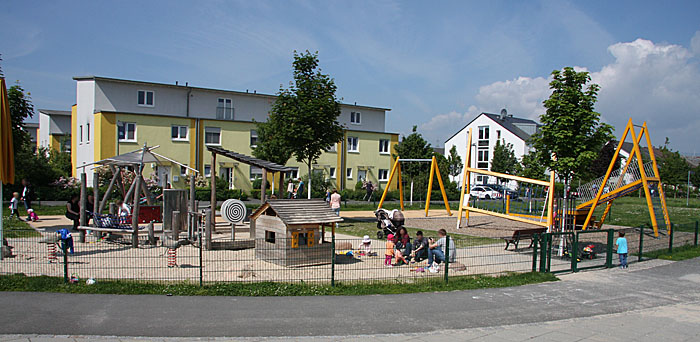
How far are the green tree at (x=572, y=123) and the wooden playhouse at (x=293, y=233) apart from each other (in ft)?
25.7

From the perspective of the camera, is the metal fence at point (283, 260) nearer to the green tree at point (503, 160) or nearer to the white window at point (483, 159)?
the green tree at point (503, 160)

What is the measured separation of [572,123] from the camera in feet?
49.8

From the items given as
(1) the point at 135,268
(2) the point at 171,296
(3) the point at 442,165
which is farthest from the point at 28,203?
(3) the point at 442,165

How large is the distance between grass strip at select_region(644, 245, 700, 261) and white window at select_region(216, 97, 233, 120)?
33.9 metres

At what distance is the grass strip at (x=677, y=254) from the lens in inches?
589

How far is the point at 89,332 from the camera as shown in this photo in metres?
6.90

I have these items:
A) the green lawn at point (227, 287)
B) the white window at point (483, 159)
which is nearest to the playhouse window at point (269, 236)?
the green lawn at point (227, 287)

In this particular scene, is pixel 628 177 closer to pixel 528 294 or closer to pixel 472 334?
pixel 528 294

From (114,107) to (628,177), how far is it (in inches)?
1326

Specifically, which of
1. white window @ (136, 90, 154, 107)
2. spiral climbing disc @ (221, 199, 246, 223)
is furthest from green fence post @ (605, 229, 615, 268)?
white window @ (136, 90, 154, 107)

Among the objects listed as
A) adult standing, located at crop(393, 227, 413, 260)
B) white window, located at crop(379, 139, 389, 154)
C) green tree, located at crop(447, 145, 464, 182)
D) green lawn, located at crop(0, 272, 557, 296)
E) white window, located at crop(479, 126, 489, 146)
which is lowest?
green lawn, located at crop(0, 272, 557, 296)

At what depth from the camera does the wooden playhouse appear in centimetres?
1171

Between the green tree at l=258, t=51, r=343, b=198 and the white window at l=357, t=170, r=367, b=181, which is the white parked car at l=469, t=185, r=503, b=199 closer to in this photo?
the white window at l=357, t=170, r=367, b=181

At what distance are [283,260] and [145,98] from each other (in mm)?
31225
